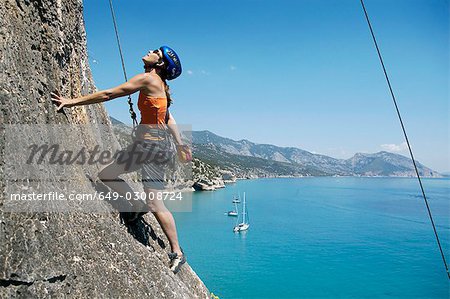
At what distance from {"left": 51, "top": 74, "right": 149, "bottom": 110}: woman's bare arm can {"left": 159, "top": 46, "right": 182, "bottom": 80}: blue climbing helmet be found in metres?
0.39

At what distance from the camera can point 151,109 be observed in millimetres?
4578

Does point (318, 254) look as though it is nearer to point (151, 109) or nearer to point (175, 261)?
point (175, 261)

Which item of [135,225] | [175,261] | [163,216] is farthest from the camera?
[175,261]

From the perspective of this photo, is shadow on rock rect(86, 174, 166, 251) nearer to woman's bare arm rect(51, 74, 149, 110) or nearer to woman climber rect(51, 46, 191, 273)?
woman climber rect(51, 46, 191, 273)

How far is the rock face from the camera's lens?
121 inches

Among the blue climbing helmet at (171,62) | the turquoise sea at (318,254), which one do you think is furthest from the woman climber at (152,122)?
the turquoise sea at (318,254)

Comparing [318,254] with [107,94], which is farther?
[318,254]

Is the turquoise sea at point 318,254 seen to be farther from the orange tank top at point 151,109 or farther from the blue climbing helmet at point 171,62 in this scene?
the blue climbing helmet at point 171,62

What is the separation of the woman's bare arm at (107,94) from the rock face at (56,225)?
0.13 meters

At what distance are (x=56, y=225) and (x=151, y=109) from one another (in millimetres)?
1840

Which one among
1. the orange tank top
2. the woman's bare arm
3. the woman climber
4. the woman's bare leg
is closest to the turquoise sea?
the woman's bare leg

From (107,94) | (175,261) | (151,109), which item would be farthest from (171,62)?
(175,261)

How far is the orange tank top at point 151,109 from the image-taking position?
15.0 feet

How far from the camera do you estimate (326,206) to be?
11794 cm
